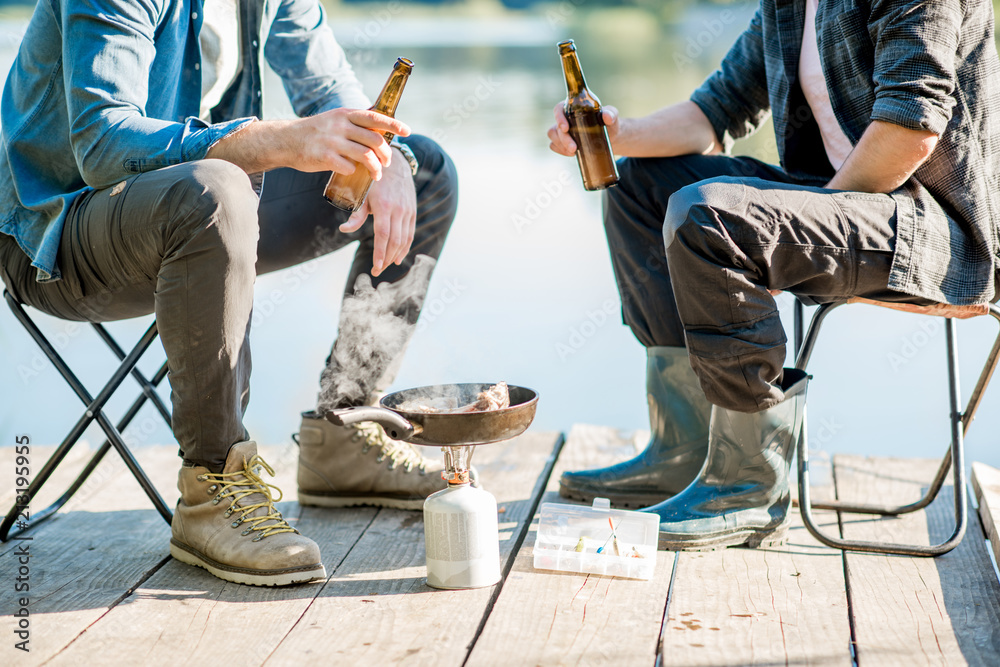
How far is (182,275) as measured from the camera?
1.81m

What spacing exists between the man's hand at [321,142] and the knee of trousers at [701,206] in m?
0.56

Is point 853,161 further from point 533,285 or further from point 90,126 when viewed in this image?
point 533,285

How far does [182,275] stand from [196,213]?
0.41ft

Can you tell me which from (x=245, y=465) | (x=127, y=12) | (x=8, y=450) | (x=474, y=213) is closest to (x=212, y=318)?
(x=245, y=465)

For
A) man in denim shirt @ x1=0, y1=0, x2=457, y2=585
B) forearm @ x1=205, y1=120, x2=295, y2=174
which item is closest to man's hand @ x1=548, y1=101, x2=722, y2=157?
man in denim shirt @ x1=0, y1=0, x2=457, y2=585

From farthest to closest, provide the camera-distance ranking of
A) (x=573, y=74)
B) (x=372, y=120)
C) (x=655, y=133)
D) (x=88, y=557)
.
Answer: (x=655, y=133) → (x=573, y=74) → (x=88, y=557) → (x=372, y=120)

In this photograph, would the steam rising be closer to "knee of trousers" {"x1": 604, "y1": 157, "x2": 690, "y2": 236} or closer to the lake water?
the lake water

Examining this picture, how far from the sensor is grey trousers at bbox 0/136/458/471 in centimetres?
180

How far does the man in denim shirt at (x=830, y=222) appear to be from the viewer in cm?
184

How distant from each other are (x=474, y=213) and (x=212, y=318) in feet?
19.8

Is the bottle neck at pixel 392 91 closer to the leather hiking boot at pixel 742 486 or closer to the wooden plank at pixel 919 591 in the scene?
the leather hiking boot at pixel 742 486

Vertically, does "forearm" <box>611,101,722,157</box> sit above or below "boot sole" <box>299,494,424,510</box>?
above

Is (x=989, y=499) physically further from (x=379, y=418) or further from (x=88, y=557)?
(x=88, y=557)

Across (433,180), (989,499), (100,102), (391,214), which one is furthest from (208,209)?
(989,499)
